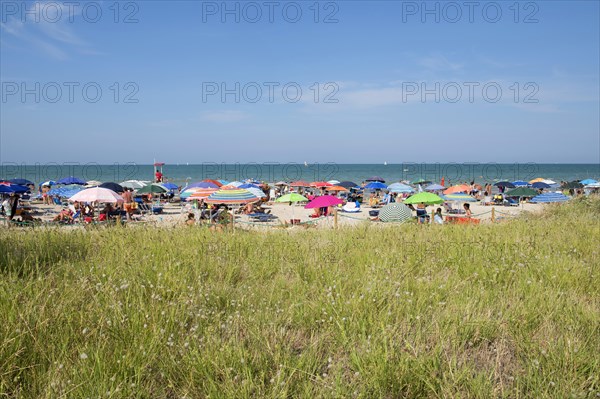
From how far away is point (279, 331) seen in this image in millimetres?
Answer: 2951

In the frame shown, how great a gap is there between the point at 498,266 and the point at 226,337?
11.0 feet

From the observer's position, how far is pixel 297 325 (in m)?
3.21

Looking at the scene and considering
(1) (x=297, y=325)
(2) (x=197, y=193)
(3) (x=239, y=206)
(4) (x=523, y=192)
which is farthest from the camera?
(4) (x=523, y=192)

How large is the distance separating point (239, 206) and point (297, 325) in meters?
21.7

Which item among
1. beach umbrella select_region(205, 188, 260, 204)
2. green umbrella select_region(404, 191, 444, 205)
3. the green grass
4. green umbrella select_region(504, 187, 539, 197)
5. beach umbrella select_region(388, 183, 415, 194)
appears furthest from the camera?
beach umbrella select_region(388, 183, 415, 194)

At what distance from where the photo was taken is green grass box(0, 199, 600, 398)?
2.38 metres

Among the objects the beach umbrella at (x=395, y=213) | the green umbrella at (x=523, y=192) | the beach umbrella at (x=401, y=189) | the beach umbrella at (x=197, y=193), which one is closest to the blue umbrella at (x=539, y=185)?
the green umbrella at (x=523, y=192)

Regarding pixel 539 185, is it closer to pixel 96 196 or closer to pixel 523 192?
pixel 523 192

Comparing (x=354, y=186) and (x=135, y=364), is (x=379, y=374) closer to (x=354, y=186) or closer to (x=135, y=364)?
(x=135, y=364)

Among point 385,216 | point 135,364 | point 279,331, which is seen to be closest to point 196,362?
point 135,364

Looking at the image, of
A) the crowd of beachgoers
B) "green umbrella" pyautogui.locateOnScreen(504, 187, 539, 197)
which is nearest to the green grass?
the crowd of beachgoers

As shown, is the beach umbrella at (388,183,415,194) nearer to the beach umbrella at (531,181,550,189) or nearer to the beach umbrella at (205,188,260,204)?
the beach umbrella at (205,188,260,204)

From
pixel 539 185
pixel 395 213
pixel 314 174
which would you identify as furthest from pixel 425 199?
pixel 314 174

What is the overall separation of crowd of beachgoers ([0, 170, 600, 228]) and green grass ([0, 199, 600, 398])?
4.06m
